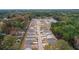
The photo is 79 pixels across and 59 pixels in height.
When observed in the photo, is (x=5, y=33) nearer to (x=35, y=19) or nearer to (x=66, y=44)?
(x=35, y=19)

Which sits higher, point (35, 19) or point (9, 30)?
point (35, 19)
